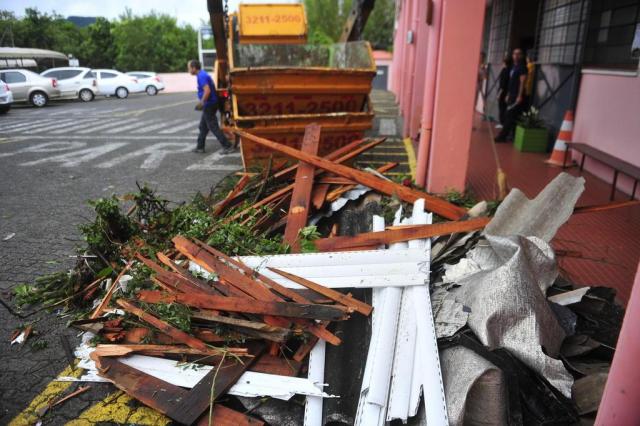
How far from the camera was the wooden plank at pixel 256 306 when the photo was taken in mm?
2906

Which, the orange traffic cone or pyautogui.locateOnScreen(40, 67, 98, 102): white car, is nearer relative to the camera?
the orange traffic cone

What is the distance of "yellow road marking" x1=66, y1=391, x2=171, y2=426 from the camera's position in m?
2.68

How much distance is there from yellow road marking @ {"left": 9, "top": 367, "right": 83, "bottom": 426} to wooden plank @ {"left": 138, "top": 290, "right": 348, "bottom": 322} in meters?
0.67

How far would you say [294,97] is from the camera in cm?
712

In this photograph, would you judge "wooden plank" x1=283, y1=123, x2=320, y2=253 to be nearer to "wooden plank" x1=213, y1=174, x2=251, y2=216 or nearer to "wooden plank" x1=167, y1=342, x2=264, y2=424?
"wooden plank" x1=213, y1=174, x2=251, y2=216

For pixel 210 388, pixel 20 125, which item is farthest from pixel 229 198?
pixel 20 125

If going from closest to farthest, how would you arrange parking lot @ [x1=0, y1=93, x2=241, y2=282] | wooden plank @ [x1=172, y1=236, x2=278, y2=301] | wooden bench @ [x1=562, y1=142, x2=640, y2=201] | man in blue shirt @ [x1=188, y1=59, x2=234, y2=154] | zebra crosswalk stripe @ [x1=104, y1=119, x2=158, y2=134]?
wooden plank @ [x1=172, y1=236, x2=278, y2=301]
wooden bench @ [x1=562, y1=142, x2=640, y2=201]
parking lot @ [x1=0, y1=93, x2=241, y2=282]
man in blue shirt @ [x1=188, y1=59, x2=234, y2=154]
zebra crosswalk stripe @ [x1=104, y1=119, x2=158, y2=134]

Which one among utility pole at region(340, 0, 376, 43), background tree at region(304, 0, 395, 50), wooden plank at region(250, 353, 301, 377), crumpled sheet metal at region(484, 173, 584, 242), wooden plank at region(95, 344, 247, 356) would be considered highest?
background tree at region(304, 0, 395, 50)

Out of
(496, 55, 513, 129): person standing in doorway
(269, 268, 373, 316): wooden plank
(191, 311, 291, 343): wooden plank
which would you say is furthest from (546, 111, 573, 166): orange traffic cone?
(191, 311, 291, 343): wooden plank

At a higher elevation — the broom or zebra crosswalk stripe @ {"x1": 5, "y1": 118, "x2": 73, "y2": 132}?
the broom


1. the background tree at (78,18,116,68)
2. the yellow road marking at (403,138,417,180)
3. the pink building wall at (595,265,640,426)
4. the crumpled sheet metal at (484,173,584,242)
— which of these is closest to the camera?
the pink building wall at (595,265,640,426)

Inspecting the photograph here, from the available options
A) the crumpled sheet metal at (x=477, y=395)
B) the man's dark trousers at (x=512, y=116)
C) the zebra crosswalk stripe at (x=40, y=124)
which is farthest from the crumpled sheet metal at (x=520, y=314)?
the zebra crosswalk stripe at (x=40, y=124)

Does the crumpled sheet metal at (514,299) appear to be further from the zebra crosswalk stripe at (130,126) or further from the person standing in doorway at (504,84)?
the zebra crosswalk stripe at (130,126)

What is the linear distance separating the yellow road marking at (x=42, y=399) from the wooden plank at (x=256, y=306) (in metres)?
0.67
